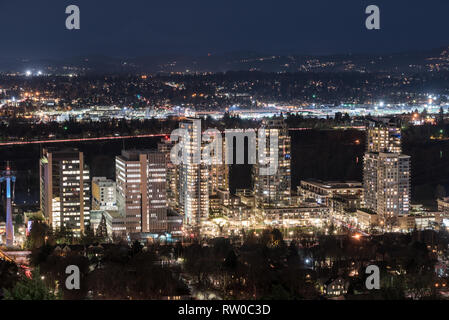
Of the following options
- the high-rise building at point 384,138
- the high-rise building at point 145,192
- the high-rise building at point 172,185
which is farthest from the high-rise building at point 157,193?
the high-rise building at point 384,138

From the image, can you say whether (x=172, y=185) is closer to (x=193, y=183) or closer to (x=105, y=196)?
(x=193, y=183)

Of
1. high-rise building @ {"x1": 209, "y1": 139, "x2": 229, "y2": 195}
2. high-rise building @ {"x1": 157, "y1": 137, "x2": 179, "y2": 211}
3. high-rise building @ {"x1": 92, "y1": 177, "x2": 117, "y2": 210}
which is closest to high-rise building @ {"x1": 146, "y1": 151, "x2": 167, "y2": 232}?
high-rise building @ {"x1": 92, "y1": 177, "x2": 117, "y2": 210}

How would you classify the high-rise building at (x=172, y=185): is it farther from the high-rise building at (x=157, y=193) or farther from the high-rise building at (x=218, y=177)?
the high-rise building at (x=157, y=193)

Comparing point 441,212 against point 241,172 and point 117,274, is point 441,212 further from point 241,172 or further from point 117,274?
point 117,274

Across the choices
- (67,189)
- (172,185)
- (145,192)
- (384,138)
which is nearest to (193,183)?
(172,185)

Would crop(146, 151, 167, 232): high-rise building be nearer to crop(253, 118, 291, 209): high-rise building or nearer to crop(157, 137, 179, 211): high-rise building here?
crop(157, 137, 179, 211): high-rise building
